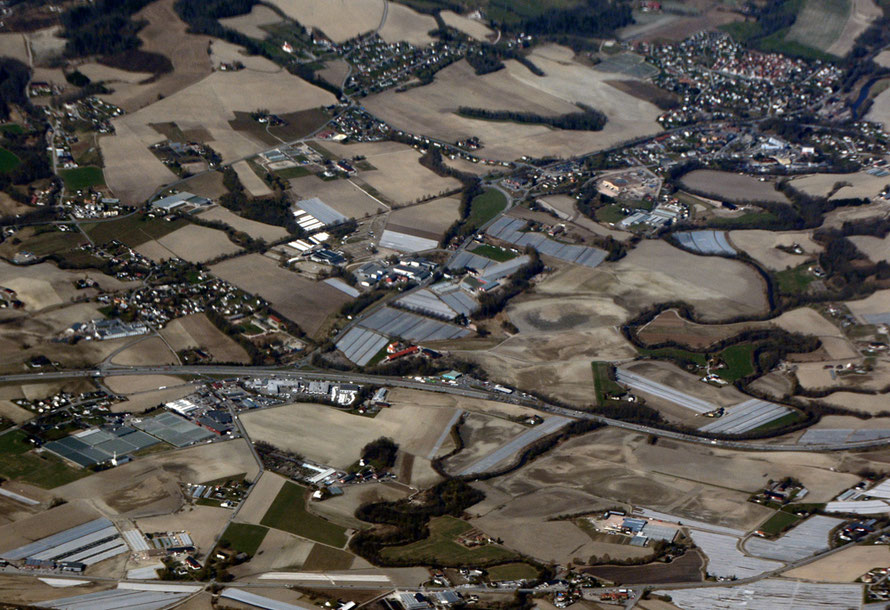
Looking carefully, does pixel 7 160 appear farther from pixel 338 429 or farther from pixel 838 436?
pixel 838 436

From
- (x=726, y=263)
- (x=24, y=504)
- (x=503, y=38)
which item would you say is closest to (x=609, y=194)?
(x=726, y=263)

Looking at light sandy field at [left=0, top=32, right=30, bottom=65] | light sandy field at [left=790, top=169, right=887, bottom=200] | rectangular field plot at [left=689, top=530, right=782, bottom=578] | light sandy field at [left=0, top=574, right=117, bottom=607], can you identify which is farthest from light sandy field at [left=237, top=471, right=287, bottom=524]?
light sandy field at [left=0, top=32, right=30, bottom=65]

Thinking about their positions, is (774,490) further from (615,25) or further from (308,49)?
(615,25)

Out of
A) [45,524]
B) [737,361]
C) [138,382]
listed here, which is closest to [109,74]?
[138,382]

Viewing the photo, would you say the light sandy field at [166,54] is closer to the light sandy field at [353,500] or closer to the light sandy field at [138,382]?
the light sandy field at [138,382]

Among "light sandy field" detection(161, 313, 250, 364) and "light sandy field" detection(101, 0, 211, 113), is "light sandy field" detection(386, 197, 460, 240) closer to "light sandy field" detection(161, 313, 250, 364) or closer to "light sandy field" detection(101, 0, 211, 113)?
"light sandy field" detection(161, 313, 250, 364)
